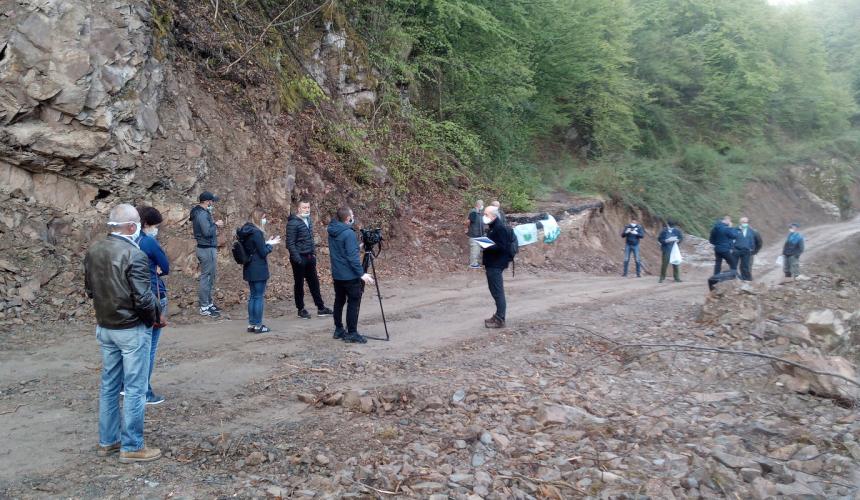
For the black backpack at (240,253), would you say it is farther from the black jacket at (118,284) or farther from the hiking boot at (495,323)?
the black jacket at (118,284)

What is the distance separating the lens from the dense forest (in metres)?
20.0

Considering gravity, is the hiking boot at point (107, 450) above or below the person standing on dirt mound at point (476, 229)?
below

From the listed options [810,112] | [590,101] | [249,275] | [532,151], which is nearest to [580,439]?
[249,275]

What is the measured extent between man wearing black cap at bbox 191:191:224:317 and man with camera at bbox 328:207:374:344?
2.60 meters

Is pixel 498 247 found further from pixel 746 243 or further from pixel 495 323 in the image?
pixel 746 243

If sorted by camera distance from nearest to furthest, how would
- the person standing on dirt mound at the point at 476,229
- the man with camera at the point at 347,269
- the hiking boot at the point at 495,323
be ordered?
the man with camera at the point at 347,269 < the hiking boot at the point at 495,323 < the person standing on dirt mound at the point at 476,229

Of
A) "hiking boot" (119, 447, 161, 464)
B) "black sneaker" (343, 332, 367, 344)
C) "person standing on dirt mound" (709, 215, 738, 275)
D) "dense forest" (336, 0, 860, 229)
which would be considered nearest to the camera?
"hiking boot" (119, 447, 161, 464)

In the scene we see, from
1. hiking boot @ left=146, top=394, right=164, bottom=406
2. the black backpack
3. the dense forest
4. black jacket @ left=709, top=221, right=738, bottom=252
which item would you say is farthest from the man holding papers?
the dense forest

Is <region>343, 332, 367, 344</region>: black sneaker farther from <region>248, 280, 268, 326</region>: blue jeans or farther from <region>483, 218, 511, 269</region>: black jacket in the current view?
<region>483, 218, 511, 269</region>: black jacket

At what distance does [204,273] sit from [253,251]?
1488 mm

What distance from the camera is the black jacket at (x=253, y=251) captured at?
29.2 ft

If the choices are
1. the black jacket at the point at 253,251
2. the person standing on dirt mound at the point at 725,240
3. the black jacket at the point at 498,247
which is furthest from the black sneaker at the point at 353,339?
the person standing on dirt mound at the point at 725,240

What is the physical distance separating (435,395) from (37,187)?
769cm

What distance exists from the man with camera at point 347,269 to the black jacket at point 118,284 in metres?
3.67
